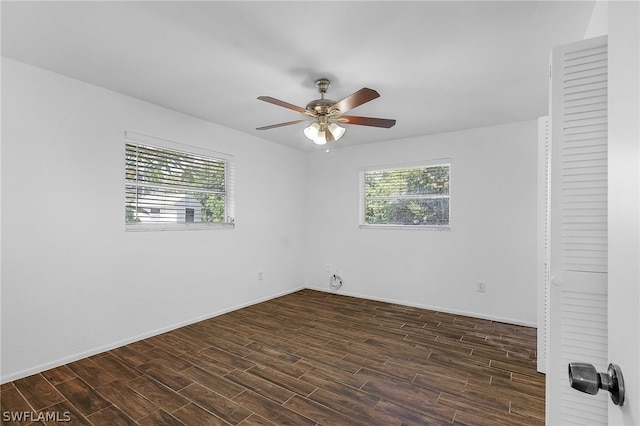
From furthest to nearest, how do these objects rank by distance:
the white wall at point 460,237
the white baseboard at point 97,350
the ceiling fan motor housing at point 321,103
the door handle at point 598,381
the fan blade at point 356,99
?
the white wall at point 460,237 → the ceiling fan motor housing at point 321,103 → the white baseboard at point 97,350 → the fan blade at point 356,99 → the door handle at point 598,381

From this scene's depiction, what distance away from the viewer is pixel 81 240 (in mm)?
2701

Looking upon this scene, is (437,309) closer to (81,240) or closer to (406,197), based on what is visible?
(406,197)

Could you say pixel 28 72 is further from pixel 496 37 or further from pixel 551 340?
pixel 551 340

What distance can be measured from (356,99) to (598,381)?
2.01 meters

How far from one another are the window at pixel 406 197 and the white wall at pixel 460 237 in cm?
14

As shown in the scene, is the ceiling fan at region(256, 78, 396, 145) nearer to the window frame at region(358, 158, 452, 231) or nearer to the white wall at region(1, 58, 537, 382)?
the white wall at region(1, 58, 537, 382)

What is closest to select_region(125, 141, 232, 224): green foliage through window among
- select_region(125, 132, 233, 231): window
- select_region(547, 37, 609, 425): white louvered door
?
select_region(125, 132, 233, 231): window

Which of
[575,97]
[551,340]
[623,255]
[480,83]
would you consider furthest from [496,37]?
[623,255]

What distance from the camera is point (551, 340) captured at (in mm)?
1378

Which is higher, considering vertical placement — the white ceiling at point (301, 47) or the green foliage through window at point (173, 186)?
the white ceiling at point (301, 47)

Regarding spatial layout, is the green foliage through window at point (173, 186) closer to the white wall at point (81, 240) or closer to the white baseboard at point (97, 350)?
the white wall at point (81, 240)

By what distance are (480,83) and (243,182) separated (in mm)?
3006

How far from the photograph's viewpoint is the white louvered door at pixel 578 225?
128cm

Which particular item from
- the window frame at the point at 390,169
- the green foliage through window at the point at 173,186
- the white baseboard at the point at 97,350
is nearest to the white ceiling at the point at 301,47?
the green foliage through window at the point at 173,186
